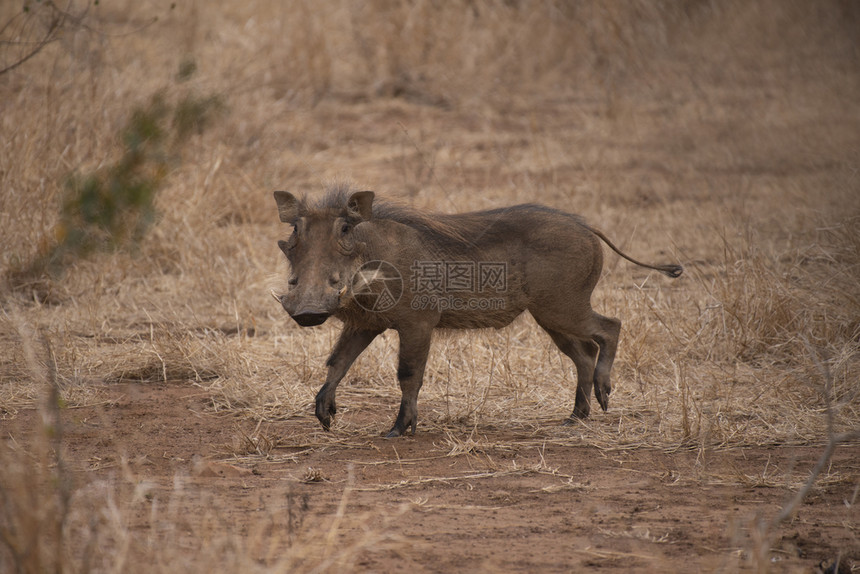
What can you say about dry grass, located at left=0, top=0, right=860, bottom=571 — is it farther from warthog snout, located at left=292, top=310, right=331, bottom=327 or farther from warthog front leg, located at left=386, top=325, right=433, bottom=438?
warthog snout, located at left=292, top=310, right=331, bottom=327

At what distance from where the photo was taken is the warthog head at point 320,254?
3.55m

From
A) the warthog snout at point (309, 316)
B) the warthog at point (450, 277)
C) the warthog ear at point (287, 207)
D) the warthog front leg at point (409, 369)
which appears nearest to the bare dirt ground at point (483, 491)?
the warthog front leg at point (409, 369)

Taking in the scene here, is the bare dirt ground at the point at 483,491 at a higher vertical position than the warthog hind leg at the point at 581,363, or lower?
lower

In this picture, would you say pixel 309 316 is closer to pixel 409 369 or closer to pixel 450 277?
pixel 409 369

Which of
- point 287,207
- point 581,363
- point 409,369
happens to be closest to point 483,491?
point 409,369

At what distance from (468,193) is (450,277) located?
3612mm

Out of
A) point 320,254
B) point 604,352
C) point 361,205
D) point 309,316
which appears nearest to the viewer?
point 309,316

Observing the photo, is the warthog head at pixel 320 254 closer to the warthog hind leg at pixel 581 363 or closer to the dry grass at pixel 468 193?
the dry grass at pixel 468 193

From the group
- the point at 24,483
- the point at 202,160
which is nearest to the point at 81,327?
the point at 202,160

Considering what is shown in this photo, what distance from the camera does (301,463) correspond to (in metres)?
3.70

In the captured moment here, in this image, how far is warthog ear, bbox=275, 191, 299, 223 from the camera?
3.83 meters

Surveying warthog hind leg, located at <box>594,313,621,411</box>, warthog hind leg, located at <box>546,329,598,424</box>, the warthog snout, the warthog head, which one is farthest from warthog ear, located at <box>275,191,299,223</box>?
warthog hind leg, located at <box>594,313,621,411</box>

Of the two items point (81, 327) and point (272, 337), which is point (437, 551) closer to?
point (272, 337)

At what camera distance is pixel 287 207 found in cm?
387
